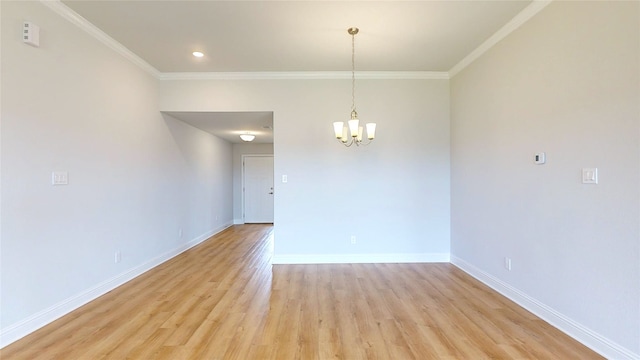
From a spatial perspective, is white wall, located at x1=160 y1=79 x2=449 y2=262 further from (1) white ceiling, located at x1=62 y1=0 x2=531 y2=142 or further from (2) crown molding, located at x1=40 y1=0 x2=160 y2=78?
(2) crown molding, located at x1=40 y1=0 x2=160 y2=78

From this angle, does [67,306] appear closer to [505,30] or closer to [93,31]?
[93,31]

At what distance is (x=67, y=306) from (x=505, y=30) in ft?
16.2

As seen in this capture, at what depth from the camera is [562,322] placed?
7.52ft

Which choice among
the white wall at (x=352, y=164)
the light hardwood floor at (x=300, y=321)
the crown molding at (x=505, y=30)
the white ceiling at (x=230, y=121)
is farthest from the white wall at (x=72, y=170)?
the crown molding at (x=505, y=30)

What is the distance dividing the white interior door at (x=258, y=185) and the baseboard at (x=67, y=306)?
388 centimetres

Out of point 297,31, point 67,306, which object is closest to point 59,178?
point 67,306

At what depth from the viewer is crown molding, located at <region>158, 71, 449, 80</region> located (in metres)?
4.11

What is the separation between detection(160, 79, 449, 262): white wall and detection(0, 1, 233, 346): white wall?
0.92 meters

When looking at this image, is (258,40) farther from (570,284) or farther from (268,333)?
(570,284)

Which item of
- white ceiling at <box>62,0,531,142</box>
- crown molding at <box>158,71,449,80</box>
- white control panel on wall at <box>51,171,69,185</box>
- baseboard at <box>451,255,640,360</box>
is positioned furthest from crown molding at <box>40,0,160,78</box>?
baseboard at <box>451,255,640,360</box>

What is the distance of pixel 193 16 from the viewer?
106 inches

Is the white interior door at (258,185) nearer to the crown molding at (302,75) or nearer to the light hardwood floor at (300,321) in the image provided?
the crown molding at (302,75)

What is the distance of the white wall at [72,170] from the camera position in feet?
7.08

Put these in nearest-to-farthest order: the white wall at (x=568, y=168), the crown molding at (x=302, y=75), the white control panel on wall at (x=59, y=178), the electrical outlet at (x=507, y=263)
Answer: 1. the white wall at (x=568, y=168)
2. the white control panel on wall at (x=59, y=178)
3. the electrical outlet at (x=507, y=263)
4. the crown molding at (x=302, y=75)
